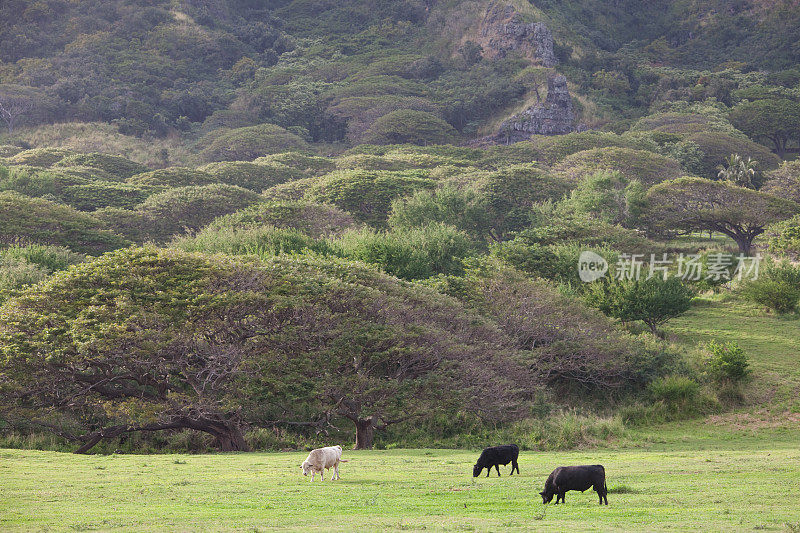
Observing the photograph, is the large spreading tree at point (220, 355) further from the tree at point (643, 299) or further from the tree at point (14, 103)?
the tree at point (14, 103)

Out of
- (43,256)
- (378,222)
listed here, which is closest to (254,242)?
(43,256)

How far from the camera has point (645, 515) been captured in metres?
12.8

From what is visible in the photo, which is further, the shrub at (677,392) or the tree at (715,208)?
the tree at (715,208)

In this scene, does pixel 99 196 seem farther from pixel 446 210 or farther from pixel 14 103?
pixel 14 103

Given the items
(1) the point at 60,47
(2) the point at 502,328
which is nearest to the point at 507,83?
(1) the point at 60,47

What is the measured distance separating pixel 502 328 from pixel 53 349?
2061 centimetres

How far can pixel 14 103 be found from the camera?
456 ft

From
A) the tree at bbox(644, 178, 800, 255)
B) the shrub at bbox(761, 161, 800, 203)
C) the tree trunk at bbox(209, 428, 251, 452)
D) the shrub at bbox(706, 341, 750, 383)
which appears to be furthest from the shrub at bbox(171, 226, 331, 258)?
the shrub at bbox(761, 161, 800, 203)

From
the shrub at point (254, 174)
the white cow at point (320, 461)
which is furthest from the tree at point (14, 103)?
the white cow at point (320, 461)

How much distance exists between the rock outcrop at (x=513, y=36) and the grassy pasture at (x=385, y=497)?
507ft

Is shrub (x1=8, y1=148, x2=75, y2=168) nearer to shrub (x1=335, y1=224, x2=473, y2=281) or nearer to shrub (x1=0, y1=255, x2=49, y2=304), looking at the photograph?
shrub (x1=0, y1=255, x2=49, y2=304)

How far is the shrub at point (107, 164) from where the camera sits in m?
100

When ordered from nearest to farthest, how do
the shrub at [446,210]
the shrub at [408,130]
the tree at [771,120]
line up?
the shrub at [446,210] < the tree at [771,120] < the shrub at [408,130]

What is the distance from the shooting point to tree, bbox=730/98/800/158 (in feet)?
442
